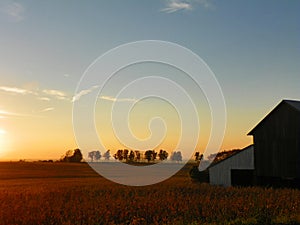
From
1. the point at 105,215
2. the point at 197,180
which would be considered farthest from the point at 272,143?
the point at 105,215

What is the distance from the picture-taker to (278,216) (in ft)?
54.0

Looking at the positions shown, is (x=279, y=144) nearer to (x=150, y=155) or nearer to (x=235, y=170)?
(x=235, y=170)

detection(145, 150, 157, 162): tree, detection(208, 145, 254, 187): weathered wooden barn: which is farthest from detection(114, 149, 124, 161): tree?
detection(208, 145, 254, 187): weathered wooden barn

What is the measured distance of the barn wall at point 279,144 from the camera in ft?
111

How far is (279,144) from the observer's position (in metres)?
35.2

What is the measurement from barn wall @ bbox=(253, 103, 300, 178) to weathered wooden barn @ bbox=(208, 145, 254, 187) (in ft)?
4.77

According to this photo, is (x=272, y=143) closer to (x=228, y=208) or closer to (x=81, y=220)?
(x=228, y=208)

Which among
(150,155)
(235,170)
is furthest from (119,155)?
(235,170)

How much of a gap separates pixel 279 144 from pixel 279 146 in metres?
0.16

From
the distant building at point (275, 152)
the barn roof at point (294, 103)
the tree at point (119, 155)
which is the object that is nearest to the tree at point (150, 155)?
the tree at point (119, 155)

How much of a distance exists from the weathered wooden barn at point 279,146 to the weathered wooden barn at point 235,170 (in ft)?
4.32

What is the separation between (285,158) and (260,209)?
1762cm

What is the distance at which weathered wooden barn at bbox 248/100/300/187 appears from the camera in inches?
1332

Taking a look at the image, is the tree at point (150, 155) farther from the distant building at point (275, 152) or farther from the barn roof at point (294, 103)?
the barn roof at point (294, 103)
